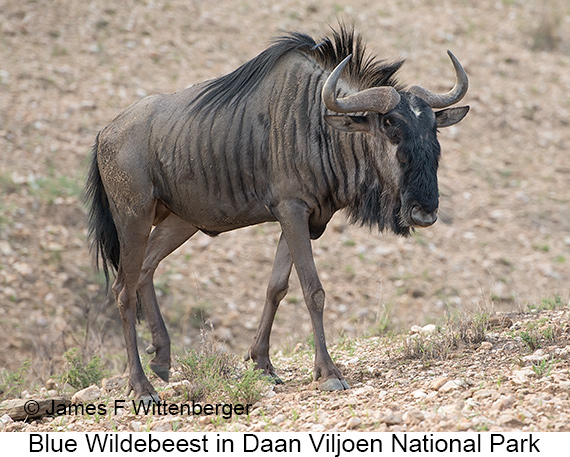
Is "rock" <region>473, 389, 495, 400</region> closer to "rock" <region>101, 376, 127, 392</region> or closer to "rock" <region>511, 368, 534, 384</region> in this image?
"rock" <region>511, 368, 534, 384</region>

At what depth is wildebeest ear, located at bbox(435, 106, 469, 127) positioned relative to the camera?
5.45 m

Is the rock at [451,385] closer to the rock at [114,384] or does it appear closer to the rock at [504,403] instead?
the rock at [504,403]

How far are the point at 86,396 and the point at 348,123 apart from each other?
267 centimetres

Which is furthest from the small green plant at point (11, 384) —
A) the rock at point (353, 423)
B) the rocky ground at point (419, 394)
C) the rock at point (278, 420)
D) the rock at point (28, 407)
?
the rock at point (353, 423)

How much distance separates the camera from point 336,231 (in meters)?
11.2

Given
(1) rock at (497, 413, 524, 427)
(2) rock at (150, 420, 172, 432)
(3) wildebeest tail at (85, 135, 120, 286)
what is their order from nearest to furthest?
1. (1) rock at (497, 413, 524, 427)
2. (2) rock at (150, 420, 172, 432)
3. (3) wildebeest tail at (85, 135, 120, 286)

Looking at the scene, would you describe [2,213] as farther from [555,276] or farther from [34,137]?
[555,276]

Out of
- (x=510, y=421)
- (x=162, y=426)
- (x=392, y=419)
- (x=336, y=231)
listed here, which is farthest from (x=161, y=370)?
(x=336, y=231)

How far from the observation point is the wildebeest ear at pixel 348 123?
5.06m

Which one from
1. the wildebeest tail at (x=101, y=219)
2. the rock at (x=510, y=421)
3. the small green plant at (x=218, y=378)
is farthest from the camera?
the wildebeest tail at (x=101, y=219)

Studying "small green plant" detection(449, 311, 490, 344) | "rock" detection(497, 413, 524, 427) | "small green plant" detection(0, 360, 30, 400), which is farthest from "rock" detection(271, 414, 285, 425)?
"small green plant" detection(0, 360, 30, 400)

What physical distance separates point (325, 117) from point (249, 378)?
168cm

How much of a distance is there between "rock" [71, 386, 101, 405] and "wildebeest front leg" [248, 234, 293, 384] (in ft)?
3.74

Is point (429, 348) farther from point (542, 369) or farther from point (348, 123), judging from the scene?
point (348, 123)
